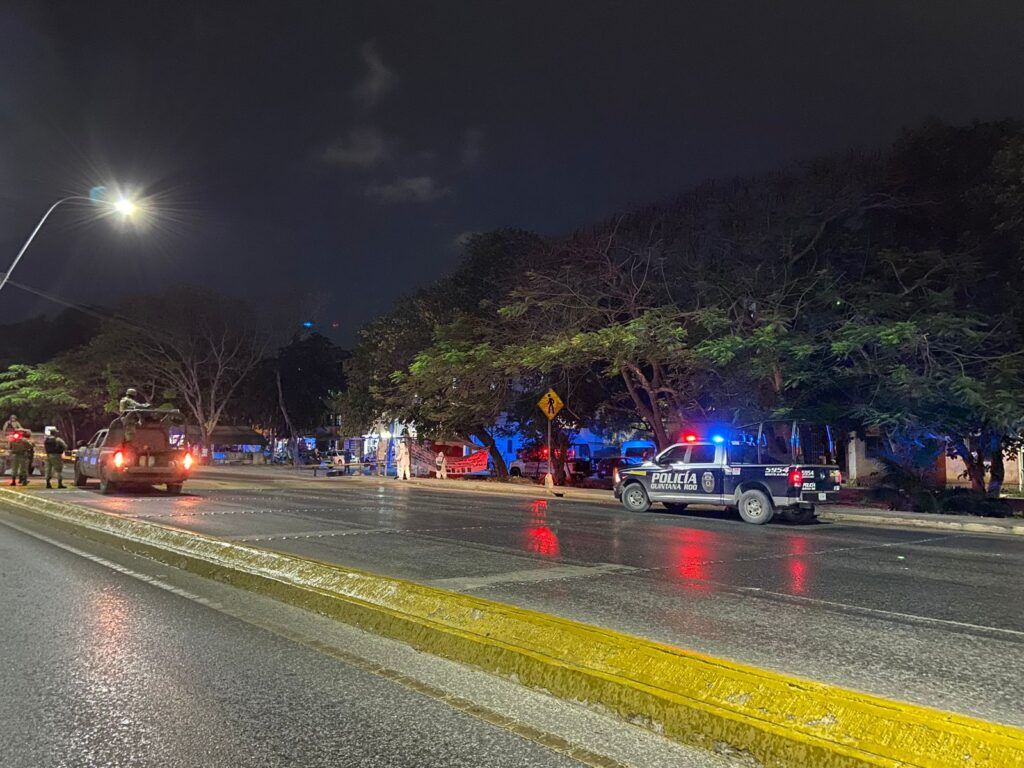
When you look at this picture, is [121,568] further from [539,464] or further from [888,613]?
[539,464]

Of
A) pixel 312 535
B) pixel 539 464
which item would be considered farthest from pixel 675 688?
pixel 539 464

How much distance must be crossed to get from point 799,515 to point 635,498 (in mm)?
3851

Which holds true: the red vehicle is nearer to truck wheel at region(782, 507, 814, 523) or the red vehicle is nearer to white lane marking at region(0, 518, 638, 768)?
white lane marking at region(0, 518, 638, 768)

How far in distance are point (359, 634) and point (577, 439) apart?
43395mm

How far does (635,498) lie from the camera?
1917 cm

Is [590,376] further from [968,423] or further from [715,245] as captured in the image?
[968,423]

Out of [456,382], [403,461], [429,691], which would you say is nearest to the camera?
[429,691]

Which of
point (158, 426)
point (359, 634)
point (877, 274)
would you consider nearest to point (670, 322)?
point (877, 274)

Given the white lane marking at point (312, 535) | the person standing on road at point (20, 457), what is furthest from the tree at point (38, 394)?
the white lane marking at point (312, 535)

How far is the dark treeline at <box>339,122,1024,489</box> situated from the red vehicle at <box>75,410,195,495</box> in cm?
1053

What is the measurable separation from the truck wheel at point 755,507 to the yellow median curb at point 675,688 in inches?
436

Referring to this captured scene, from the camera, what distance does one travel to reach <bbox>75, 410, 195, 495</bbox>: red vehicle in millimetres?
20078

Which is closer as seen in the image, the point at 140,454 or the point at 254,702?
the point at 254,702

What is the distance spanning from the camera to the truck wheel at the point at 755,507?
637 inches
